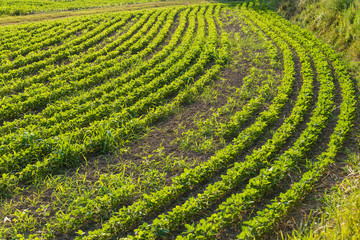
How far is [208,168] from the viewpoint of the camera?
6.39 metres

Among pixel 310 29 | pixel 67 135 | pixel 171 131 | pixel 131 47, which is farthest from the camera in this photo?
pixel 310 29

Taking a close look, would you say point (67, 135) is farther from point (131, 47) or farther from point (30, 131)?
point (131, 47)

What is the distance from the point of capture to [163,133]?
8.27 metres

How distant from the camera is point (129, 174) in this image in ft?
22.2

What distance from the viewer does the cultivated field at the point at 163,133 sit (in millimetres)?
5516

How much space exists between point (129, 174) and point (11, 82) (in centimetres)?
653

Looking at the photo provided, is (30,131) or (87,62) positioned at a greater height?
(87,62)

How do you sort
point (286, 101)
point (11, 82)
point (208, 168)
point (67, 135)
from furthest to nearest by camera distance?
point (11, 82) < point (286, 101) < point (67, 135) < point (208, 168)

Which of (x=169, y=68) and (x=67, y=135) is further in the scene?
(x=169, y=68)

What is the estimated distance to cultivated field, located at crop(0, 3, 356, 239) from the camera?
5516 mm

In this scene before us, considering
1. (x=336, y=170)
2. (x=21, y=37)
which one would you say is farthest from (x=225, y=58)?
(x=21, y=37)

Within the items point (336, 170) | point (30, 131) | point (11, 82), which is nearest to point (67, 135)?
point (30, 131)

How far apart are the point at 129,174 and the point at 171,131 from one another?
199cm

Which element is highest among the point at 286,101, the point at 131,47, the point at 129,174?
the point at 131,47
